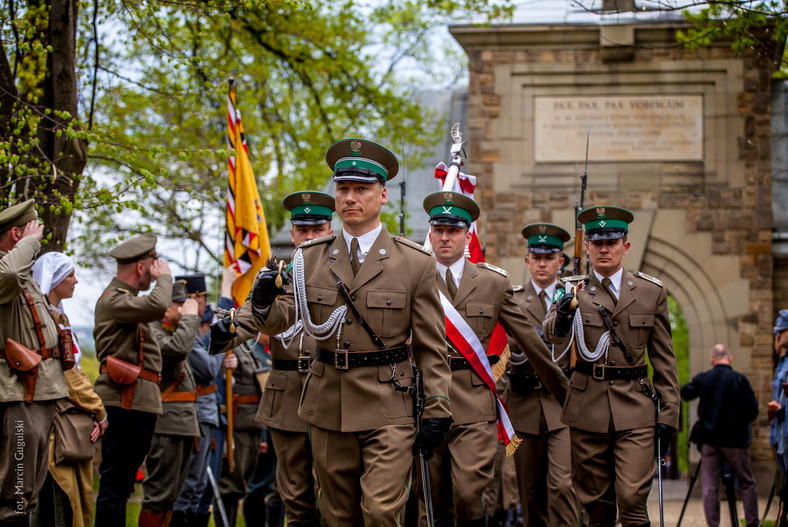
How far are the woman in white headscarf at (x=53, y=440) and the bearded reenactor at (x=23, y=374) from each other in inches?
12.5

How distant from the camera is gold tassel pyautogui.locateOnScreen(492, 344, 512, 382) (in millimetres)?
7748

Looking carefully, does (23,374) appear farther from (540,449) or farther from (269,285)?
(540,449)

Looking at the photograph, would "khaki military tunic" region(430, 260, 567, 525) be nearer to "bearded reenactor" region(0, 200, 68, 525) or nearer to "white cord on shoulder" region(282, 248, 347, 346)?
"white cord on shoulder" region(282, 248, 347, 346)

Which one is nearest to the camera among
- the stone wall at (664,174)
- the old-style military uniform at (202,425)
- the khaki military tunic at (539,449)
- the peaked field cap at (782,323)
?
the khaki military tunic at (539,449)

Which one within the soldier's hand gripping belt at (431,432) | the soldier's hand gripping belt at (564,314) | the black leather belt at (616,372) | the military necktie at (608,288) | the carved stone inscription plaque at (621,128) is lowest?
the soldier's hand gripping belt at (431,432)

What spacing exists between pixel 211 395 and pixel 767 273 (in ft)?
32.8

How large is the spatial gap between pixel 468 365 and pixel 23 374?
3.00 m

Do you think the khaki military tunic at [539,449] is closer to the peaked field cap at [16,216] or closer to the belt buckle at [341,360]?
the belt buckle at [341,360]

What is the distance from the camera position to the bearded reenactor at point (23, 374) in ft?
21.4

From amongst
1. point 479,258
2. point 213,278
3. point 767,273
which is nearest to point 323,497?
point 479,258

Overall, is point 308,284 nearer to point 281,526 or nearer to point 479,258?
point 479,258

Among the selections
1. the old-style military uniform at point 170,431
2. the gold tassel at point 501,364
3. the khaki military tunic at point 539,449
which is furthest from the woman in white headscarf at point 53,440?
the khaki military tunic at point 539,449

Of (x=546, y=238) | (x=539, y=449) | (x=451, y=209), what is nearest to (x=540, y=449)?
(x=539, y=449)

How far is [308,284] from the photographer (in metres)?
5.70
